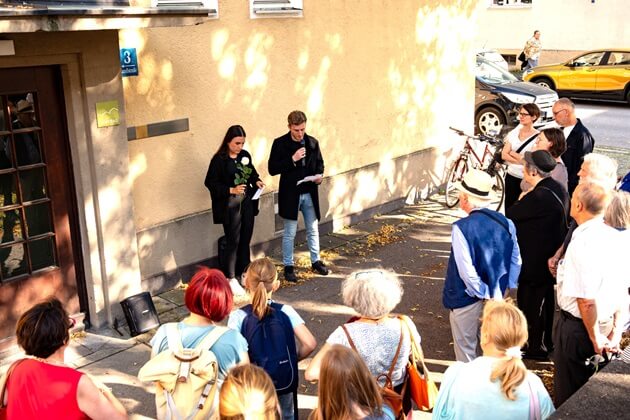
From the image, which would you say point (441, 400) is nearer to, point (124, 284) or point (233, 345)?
point (233, 345)

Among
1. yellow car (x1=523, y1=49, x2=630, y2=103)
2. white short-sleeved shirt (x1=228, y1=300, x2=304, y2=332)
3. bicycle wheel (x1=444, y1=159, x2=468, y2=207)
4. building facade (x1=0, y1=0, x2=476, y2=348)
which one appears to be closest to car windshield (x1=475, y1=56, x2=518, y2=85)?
yellow car (x1=523, y1=49, x2=630, y2=103)

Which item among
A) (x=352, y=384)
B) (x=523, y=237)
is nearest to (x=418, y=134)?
(x=523, y=237)

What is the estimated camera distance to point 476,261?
5.15m

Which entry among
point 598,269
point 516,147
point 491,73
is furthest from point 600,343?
point 491,73

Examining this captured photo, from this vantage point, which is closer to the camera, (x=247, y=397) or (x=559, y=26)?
(x=247, y=397)

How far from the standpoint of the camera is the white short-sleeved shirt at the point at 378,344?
382cm

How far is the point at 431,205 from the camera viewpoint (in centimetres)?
1140

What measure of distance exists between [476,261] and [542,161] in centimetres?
132

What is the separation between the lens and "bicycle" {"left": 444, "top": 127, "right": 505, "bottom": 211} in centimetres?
1134

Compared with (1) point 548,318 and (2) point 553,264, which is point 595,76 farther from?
(2) point 553,264

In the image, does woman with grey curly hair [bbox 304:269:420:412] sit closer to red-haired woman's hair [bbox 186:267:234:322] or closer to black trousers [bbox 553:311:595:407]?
red-haired woman's hair [bbox 186:267:234:322]

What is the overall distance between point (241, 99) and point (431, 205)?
439cm

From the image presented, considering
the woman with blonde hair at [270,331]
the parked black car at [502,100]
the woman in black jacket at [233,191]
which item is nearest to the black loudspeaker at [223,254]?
the woman in black jacket at [233,191]

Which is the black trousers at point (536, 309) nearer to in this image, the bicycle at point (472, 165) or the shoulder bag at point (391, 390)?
the shoulder bag at point (391, 390)
